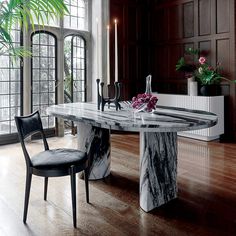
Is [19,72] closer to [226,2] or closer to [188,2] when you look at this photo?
[188,2]

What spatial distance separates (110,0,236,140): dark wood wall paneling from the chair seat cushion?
3572mm

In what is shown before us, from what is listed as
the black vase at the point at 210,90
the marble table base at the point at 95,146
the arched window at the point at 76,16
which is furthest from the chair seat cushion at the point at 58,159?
the arched window at the point at 76,16

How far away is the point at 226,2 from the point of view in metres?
4.95

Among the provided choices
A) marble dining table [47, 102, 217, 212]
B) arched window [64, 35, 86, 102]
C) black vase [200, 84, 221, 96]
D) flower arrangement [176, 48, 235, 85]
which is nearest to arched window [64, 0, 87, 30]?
arched window [64, 35, 86, 102]

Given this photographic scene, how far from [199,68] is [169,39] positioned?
108 centimetres

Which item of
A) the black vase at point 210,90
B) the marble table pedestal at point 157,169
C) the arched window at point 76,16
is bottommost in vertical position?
the marble table pedestal at point 157,169

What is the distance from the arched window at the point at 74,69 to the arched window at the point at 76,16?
23cm

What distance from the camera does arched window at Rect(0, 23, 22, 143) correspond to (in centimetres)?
488

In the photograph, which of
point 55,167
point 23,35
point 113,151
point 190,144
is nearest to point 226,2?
point 190,144

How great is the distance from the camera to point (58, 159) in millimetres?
2232

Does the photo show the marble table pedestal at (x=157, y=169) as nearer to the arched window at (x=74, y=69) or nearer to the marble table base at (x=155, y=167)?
the marble table base at (x=155, y=167)

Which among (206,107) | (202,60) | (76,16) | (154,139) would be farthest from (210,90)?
(154,139)

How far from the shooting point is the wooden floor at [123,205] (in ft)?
6.97

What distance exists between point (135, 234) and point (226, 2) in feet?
14.3
